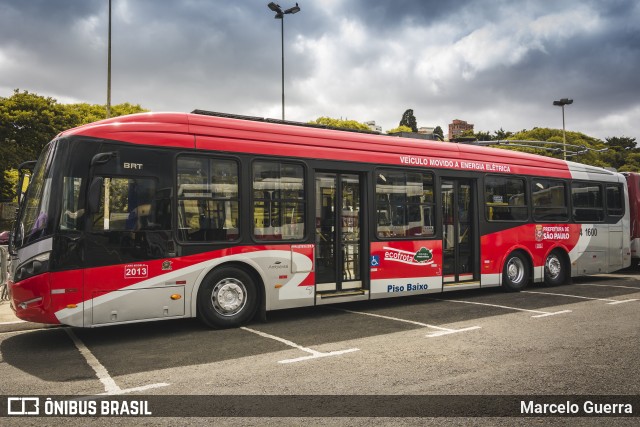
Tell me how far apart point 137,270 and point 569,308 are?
7592 millimetres

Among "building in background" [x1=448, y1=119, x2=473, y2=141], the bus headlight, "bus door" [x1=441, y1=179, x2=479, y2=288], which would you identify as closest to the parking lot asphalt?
the bus headlight

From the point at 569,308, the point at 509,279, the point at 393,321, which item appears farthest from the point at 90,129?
the point at 509,279

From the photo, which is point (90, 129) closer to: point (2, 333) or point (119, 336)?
point (119, 336)

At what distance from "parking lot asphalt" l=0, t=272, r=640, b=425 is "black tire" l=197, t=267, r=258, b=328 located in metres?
0.21

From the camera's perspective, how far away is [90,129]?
23.4 feet

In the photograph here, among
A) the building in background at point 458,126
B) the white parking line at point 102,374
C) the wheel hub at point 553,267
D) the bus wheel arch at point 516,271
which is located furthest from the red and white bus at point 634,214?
the building in background at point 458,126

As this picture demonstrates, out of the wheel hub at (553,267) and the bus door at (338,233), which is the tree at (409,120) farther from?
the bus door at (338,233)

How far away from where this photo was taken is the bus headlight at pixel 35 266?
671 cm

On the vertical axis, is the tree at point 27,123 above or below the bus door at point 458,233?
above

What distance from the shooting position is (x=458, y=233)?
1123cm

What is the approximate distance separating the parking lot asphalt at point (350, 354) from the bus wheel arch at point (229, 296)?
229 mm

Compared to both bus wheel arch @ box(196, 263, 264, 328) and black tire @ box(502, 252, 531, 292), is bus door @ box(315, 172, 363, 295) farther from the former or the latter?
black tire @ box(502, 252, 531, 292)

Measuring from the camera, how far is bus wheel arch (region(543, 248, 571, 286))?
43.0 feet

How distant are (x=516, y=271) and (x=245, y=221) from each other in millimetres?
7323
